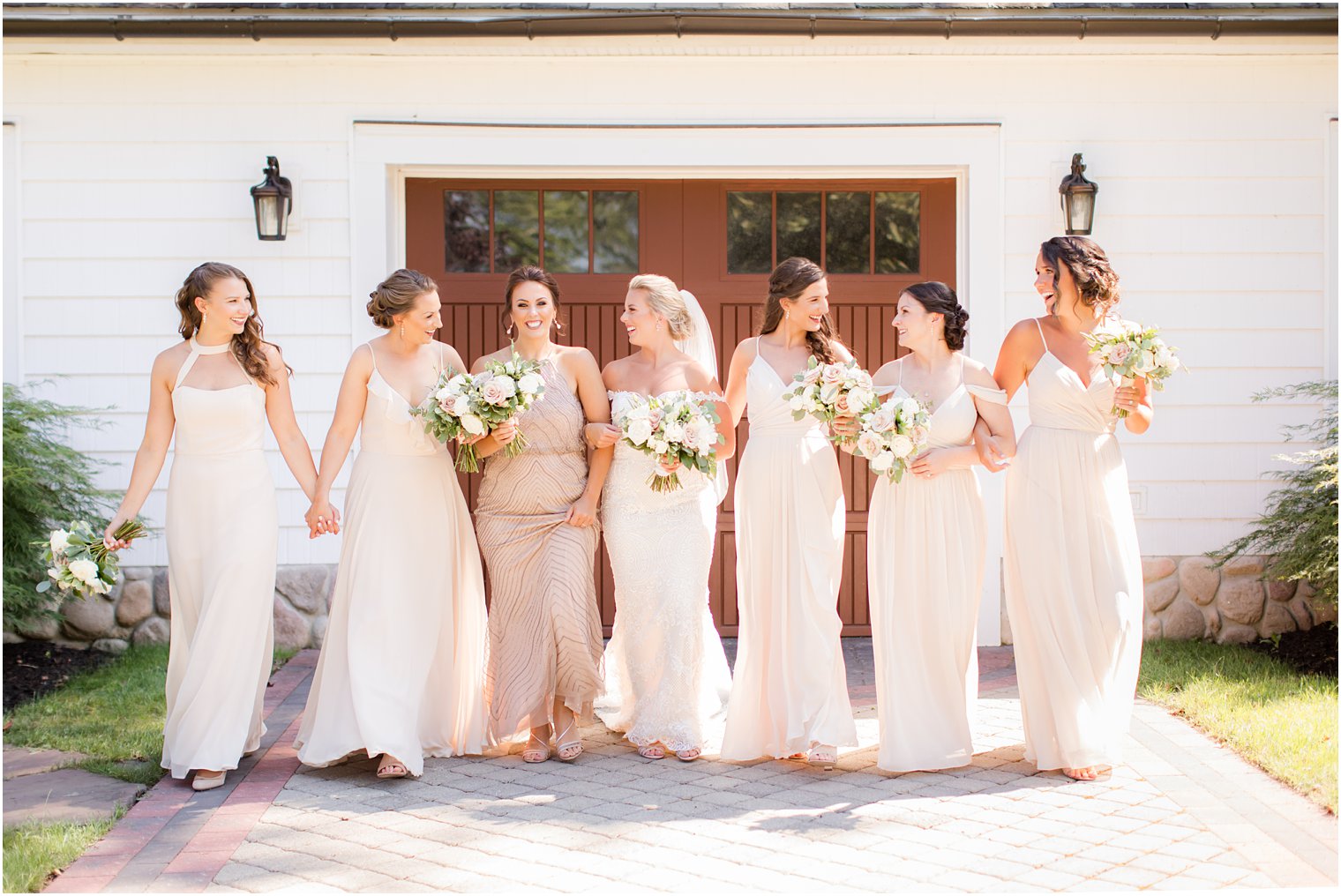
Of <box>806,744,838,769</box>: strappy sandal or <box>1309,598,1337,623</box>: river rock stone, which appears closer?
<box>806,744,838,769</box>: strappy sandal

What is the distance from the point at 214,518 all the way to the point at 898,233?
506 centimetres

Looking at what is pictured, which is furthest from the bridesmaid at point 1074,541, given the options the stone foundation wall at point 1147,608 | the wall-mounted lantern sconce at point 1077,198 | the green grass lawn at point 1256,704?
the stone foundation wall at point 1147,608

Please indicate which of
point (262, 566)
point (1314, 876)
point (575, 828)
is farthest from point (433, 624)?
point (1314, 876)

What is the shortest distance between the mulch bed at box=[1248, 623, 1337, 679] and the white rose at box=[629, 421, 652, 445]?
456cm

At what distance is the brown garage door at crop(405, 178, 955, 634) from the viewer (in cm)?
812

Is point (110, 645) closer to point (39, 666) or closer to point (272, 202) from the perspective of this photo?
point (39, 666)

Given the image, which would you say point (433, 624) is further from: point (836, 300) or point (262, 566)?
point (836, 300)

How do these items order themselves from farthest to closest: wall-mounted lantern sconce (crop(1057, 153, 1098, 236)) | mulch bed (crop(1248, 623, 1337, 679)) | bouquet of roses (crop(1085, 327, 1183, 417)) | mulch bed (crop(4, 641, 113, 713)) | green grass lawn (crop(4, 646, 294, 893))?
wall-mounted lantern sconce (crop(1057, 153, 1098, 236)) → mulch bed (crop(1248, 623, 1337, 679)) → mulch bed (crop(4, 641, 113, 713)) → bouquet of roses (crop(1085, 327, 1183, 417)) → green grass lawn (crop(4, 646, 294, 893))

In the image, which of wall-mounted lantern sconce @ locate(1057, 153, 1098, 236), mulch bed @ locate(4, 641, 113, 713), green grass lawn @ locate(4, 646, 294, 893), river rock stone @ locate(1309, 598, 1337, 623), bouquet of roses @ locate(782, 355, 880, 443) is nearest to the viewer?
green grass lawn @ locate(4, 646, 294, 893)

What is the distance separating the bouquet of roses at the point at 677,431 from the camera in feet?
17.1

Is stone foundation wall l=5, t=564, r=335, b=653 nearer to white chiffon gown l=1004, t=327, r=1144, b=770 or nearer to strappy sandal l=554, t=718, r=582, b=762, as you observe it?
strappy sandal l=554, t=718, r=582, b=762

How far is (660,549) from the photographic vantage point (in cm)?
568

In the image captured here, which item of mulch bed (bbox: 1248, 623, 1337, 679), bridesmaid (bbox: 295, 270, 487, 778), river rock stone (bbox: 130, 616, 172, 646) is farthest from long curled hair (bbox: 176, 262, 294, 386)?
mulch bed (bbox: 1248, 623, 1337, 679)

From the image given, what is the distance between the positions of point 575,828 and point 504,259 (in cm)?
461
